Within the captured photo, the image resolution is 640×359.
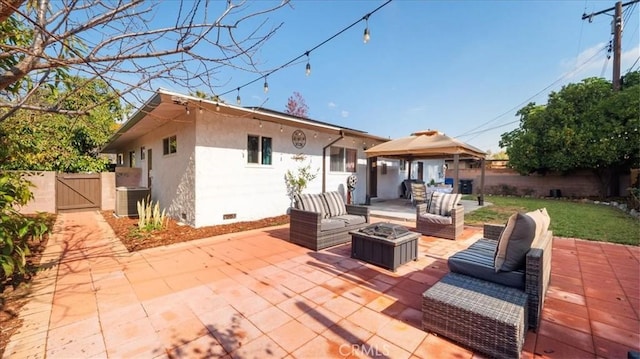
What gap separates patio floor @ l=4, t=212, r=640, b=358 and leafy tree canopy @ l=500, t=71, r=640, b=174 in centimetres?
1062

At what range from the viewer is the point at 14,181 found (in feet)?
10.7

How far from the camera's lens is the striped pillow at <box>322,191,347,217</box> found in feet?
17.5

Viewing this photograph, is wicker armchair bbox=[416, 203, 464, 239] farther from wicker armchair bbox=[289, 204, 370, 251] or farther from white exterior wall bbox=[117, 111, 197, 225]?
white exterior wall bbox=[117, 111, 197, 225]

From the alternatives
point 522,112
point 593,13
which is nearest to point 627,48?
point 593,13

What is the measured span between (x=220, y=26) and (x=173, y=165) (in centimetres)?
626

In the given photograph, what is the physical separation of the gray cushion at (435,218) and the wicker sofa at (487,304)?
269 centimetres

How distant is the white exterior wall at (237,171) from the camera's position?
6.28m

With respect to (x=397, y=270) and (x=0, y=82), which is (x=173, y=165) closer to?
(x=0, y=82)

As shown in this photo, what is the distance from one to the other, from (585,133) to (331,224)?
15086 millimetres

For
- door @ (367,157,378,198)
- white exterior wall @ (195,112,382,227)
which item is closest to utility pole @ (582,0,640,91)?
door @ (367,157,378,198)

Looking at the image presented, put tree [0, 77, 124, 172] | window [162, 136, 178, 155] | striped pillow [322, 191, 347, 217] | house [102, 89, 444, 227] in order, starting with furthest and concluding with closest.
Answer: window [162, 136, 178, 155] < tree [0, 77, 124, 172] < house [102, 89, 444, 227] < striped pillow [322, 191, 347, 217]

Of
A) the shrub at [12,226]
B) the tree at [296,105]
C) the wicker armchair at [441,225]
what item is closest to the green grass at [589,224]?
the wicker armchair at [441,225]

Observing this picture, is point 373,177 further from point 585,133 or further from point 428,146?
point 585,133

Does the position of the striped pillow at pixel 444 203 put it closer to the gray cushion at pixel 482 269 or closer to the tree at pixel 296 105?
the gray cushion at pixel 482 269
